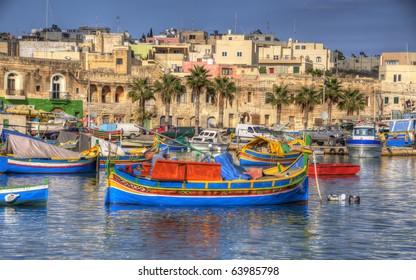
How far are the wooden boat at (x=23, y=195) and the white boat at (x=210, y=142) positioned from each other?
33539mm

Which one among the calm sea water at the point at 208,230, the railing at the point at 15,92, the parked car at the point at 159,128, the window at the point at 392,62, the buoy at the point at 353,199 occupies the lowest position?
the calm sea water at the point at 208,230

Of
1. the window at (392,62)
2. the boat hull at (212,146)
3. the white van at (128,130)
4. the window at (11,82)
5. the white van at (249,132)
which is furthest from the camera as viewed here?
the window at (392,62)

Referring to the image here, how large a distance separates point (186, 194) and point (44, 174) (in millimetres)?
15211

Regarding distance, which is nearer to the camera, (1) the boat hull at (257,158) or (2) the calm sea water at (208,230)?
(2) the calm sea water at (208,230)

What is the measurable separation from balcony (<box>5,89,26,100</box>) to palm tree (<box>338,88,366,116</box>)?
32.7m

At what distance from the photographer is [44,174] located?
150ft

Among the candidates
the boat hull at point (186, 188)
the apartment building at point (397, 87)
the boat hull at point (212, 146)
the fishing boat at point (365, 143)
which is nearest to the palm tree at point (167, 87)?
the boat hull at point (212, 146)

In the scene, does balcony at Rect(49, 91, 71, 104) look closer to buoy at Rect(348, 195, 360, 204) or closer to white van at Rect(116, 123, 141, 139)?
white van at Rect(116, 123, 141, 139)

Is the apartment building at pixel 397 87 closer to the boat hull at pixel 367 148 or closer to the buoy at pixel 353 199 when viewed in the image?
the boat hull at pixel 367 148

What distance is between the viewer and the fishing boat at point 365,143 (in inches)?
2542

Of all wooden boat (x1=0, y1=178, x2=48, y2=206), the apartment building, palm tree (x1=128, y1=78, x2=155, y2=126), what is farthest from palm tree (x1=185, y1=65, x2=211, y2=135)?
wooden boat (x1=0, y1=178, x2=48, y2=206)

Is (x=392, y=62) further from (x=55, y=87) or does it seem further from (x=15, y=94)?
(x=15, y=94)

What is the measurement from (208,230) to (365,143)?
125 ft
